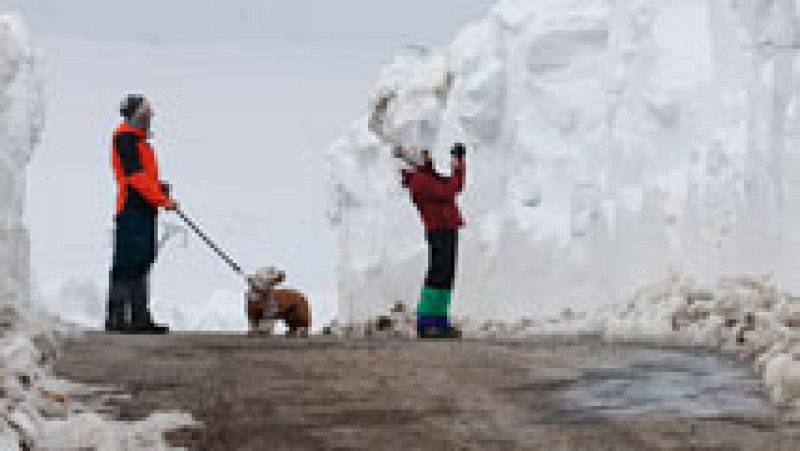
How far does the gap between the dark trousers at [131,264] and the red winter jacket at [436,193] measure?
216 centimetres

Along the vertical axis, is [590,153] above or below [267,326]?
above

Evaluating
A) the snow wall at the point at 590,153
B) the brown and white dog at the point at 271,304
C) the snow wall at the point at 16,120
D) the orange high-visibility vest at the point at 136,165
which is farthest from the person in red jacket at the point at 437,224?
the snow wall at the point at 16,120

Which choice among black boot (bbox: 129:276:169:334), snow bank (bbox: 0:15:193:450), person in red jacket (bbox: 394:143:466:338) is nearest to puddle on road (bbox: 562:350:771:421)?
snow bank (bbox: 0:15:193:450)

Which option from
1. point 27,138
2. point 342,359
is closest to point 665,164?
point 27,138

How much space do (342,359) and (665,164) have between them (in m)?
37.7

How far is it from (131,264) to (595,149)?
42.4m

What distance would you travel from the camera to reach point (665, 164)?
44156 mm

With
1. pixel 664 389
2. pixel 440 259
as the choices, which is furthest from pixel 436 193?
pixel 664 389

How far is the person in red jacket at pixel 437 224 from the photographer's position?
1177 cm

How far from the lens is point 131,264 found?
11.6m

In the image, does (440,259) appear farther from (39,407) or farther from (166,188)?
(39,407)

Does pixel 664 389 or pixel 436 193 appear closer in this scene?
pixel 664 389

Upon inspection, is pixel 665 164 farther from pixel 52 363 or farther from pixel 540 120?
pixel 52 363

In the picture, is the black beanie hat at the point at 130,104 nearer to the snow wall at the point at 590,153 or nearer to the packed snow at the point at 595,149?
the packed snow at the point at 595,149
